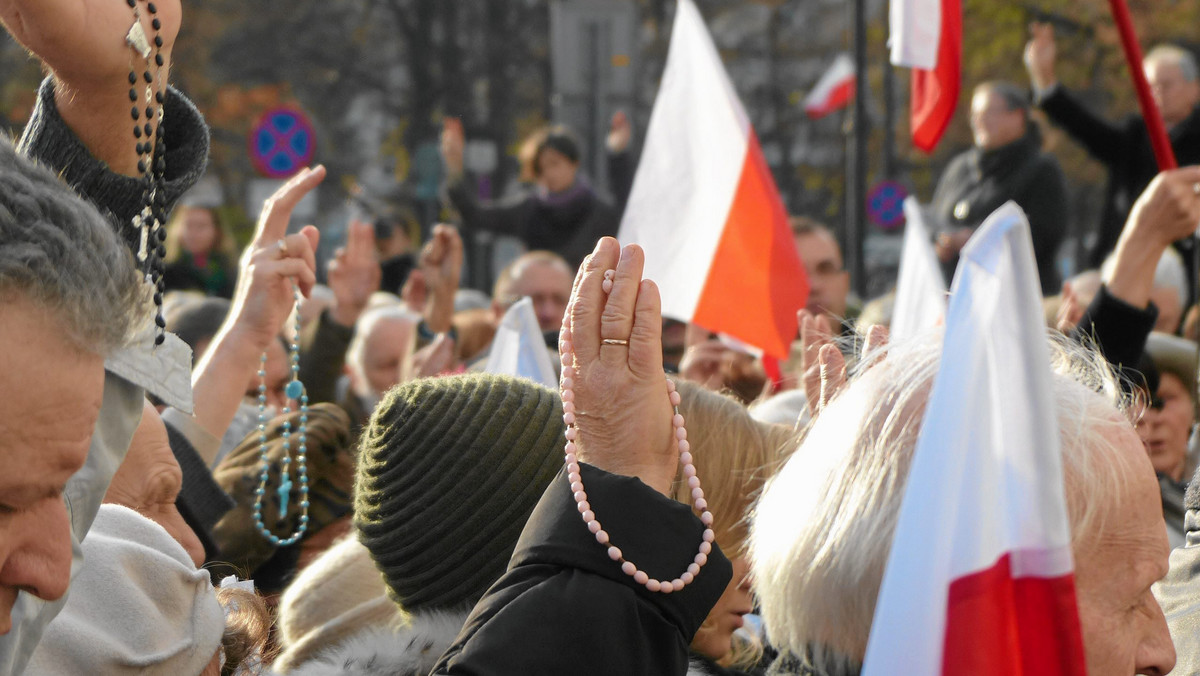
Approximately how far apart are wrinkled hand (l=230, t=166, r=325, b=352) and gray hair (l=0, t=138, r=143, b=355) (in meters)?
1.62

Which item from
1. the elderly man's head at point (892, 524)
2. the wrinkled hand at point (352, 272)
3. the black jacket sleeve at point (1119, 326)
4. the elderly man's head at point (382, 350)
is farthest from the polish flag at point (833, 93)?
the elderly man's head at point (892, 524)

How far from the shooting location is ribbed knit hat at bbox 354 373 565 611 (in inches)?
86.7

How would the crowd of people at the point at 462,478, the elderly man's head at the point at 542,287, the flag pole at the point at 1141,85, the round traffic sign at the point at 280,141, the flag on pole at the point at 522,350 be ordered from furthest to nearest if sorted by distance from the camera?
1. the round traffic sign at the point at 280,141
2. the elderly man's head at the point at 542,287
3. the flag pole at the point at 1141,85
4. the flag on pole at the point at 522,350
5. the crowd of people at the point at 462,478

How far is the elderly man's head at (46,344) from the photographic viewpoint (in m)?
1.31

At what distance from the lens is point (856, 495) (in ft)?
5.90

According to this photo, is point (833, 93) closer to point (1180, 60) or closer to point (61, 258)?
point (1180, 60)

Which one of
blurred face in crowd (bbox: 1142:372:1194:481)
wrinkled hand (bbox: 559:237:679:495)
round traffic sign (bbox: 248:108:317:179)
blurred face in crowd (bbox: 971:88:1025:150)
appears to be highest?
wrinkled hand (bbox: 559:237:679:495)

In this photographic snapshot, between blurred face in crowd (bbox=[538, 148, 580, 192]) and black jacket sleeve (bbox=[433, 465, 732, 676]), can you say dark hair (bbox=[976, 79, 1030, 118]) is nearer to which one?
blurred face in crowd (bbox=[538, 148, 580, 192])

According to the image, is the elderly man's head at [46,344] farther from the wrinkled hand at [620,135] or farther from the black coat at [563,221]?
the wrinkled hand at [620,135]

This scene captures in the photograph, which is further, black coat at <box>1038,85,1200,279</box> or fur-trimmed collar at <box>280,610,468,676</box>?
black coat at <box>1038,85,1200,279</box>

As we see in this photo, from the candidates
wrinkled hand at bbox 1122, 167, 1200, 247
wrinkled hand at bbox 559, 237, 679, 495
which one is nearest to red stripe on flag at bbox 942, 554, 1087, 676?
wrinkled hand at bbox 559, 237, 679, 495

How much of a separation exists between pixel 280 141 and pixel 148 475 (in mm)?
10676

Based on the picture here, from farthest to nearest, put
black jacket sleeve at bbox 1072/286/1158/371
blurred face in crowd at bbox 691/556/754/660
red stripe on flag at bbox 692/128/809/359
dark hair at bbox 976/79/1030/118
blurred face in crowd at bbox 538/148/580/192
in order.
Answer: blurred face in crowd at bbox 538/148/580/192, dark hair at bbox 976/79/1030/118, red stripe on flag at bbox 692/128/809/359, black jacket sleeve at bbox 1072/286/1158/371, blurred face in crowd at bbox 691/556/754/660

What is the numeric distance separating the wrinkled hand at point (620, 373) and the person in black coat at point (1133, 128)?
4.96 m
